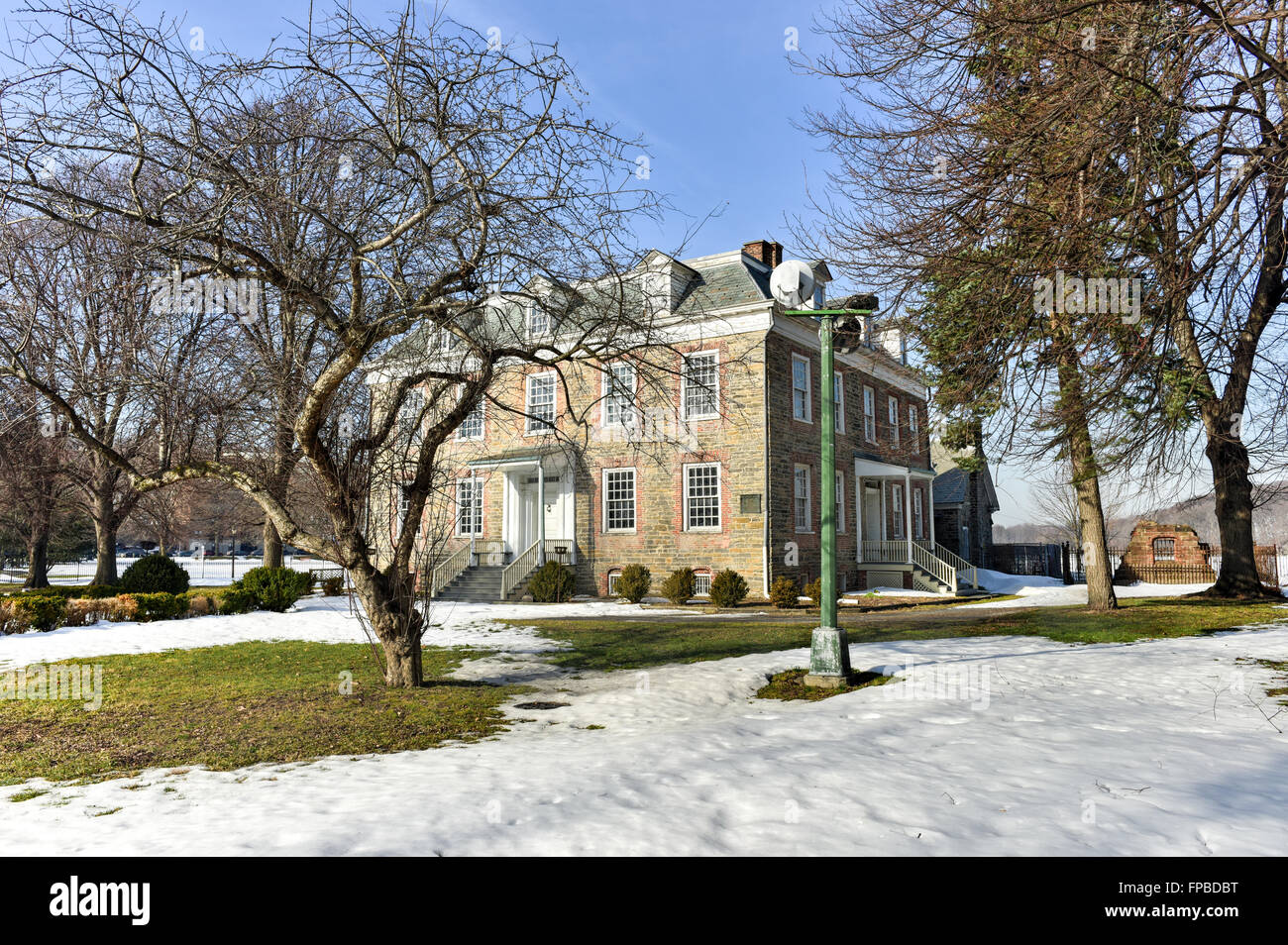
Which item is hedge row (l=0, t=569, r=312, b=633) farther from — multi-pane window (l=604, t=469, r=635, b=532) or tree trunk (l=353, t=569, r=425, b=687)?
tree trunk (l=353, t=569, r=425, b=687)

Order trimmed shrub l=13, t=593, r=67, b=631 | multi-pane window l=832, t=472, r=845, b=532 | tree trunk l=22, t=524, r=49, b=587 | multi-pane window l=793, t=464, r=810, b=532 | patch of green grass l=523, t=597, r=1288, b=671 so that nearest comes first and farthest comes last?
patch of green grass l=523, t=597, r=1288, b=671 < trimmed shrub l=13, t=593, r=67, b=631 < multi-pane window l=793, t=464, r=810, b=532 < tree trunk l=22, t=524, r=49, b=587 < multi-pane window l=832, t=472, r=845, b=532

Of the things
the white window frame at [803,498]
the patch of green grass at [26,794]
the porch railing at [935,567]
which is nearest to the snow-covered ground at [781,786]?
the patch of green grass at [26,794]

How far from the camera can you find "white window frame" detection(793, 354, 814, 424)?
2420 centimetres

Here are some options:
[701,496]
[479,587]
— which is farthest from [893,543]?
[479,587]

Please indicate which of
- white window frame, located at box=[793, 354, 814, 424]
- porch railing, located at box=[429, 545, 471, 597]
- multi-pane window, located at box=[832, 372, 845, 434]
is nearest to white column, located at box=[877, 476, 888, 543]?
multi-pane window, located at box=[832, 372, 845, 434]

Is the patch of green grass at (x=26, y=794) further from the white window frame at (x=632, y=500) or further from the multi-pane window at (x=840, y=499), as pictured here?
the multi-pane window at (x=840, y=499)

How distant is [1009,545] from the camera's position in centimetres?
4003

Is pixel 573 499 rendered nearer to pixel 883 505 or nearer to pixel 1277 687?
pixel 883 505

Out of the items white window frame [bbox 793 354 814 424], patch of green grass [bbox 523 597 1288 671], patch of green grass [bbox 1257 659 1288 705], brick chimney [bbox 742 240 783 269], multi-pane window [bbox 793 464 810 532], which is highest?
brick chimney [bbox 742 240 783 269]

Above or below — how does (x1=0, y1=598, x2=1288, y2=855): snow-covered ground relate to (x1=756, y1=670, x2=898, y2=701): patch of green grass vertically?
above

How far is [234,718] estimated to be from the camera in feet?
27.5

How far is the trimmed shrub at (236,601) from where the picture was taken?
62.5ft

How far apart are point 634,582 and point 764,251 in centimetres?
1142

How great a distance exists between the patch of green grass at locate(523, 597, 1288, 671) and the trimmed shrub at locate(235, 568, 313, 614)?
6.43 meters
